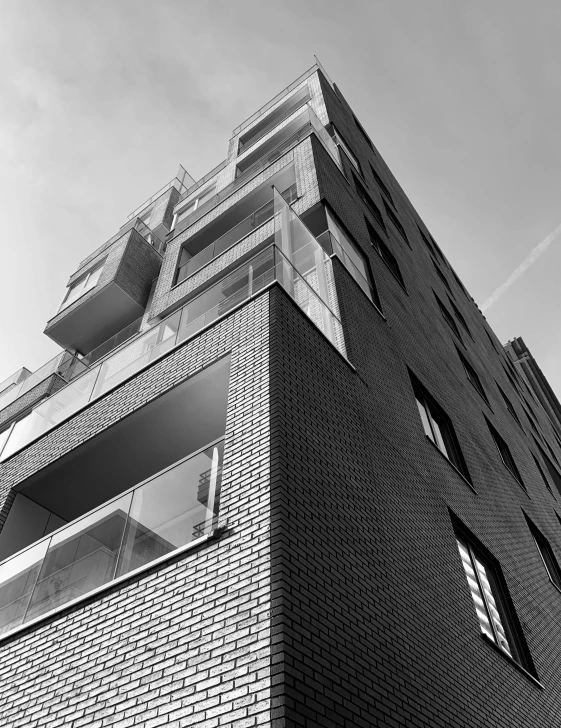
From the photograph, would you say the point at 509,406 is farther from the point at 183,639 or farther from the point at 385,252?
the point at 183,639

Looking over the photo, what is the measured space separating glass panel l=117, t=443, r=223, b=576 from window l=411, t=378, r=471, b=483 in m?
5.43

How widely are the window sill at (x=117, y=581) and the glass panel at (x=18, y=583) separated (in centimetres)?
22

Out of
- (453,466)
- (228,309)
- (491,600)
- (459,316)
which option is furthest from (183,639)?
(459,316)

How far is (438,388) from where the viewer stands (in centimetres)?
1200

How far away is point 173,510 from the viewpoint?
6004 mm

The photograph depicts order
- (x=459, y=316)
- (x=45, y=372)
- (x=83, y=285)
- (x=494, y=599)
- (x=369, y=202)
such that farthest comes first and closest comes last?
(x=459, y=316)
(x=83, y=285)
(x=369, y=202)
(x=45, y=372)
(x=494, y=599)

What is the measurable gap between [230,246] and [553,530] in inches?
443

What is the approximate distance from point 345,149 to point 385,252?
14.7 feet

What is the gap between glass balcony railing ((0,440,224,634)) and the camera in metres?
5.88

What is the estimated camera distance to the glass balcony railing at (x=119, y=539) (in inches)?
231

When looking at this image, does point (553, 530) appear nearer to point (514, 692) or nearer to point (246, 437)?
point (514, 692)

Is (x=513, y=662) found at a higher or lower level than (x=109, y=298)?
lower

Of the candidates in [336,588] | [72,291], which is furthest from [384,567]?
[72,291]

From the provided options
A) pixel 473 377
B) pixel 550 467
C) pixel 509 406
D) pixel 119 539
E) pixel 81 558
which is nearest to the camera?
pixel 119 539
